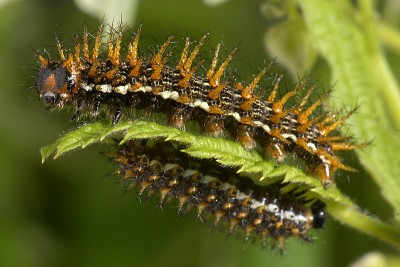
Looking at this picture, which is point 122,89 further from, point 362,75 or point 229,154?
point 362,75

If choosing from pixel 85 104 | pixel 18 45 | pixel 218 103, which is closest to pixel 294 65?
pixel 218 103

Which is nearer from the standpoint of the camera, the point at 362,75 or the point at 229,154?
the point at 229,154

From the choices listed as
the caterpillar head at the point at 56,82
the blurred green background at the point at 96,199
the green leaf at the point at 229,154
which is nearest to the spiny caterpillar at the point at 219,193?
the green leaf at the point at 229,154

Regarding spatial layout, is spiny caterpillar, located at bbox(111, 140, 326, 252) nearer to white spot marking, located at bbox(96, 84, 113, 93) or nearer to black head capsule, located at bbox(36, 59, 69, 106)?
white spot marking, located at bbox(96, 84, 113, 93)

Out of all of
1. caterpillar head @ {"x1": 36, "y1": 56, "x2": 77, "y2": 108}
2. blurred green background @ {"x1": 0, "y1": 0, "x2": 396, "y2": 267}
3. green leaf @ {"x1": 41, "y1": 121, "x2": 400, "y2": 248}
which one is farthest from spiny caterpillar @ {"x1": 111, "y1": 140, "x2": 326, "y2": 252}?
blurred green background @ {"x1": 0, "y1": 0, "x2": 396, "y2": 267}

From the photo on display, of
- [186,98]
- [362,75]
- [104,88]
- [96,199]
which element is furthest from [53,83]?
[96,199]

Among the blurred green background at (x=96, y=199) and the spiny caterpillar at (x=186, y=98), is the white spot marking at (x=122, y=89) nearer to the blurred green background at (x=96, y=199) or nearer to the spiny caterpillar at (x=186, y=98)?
the spiny caterpillar at (x=186, y=98)
